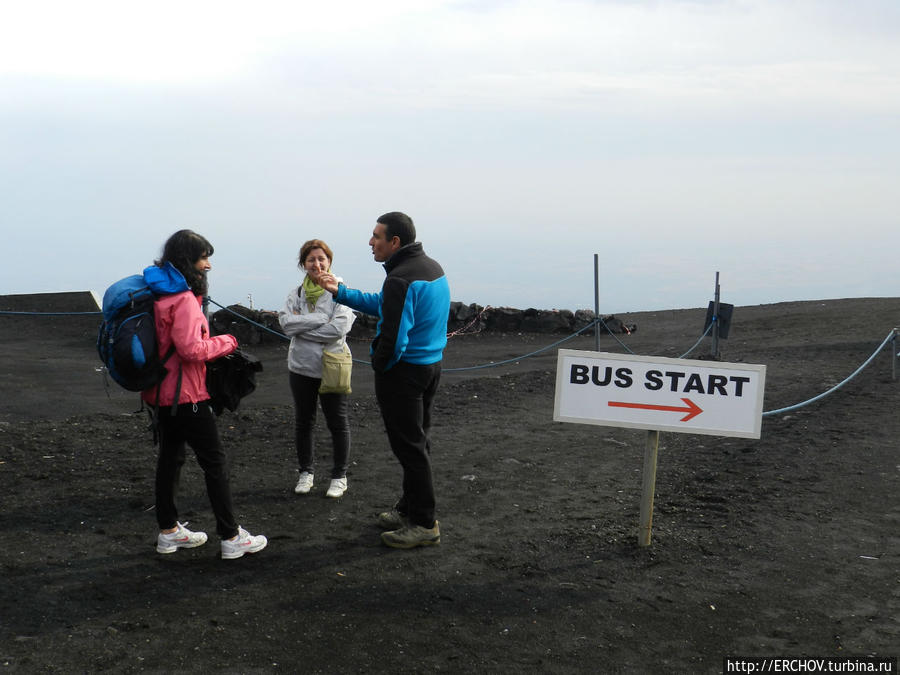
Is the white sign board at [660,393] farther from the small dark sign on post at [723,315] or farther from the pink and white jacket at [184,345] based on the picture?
the small dark sign on post at [723,315]

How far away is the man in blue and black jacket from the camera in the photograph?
4.97 metres

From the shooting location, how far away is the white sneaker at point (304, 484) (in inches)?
254

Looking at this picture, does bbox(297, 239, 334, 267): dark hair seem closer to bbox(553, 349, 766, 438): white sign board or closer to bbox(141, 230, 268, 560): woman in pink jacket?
bbox(141, 230, 268, 560): woman in pink jacket

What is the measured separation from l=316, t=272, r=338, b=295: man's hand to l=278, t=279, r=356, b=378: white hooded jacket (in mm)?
767

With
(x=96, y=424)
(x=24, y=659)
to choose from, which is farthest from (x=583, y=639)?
(x=96, y=424)

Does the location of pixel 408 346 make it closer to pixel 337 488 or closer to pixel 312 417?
pixel 312 417

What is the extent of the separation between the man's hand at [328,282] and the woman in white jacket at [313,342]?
0.58 metres

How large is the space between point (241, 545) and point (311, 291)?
1.86m

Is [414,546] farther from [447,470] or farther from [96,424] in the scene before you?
[96,424]

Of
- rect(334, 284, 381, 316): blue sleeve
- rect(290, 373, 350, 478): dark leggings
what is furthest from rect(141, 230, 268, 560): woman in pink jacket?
rect(290, 373, 350, 478): dark leggings

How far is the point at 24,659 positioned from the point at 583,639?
2565mm

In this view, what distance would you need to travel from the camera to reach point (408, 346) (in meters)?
5.14

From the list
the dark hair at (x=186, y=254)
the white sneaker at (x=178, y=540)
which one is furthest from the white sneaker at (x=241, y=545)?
the dark hair at (x=186, y=254)

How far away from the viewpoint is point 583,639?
4211 mm
